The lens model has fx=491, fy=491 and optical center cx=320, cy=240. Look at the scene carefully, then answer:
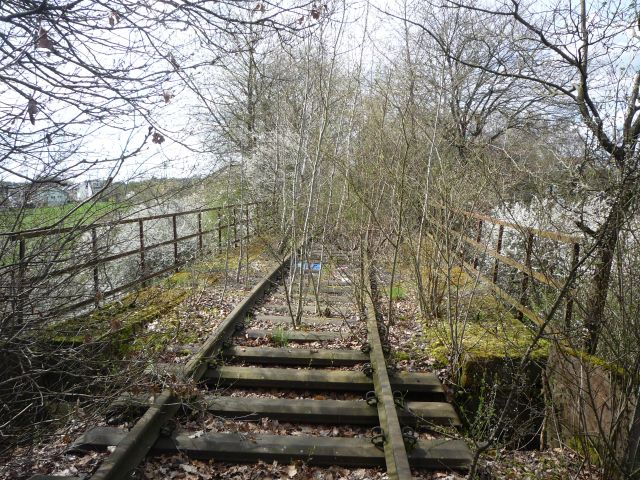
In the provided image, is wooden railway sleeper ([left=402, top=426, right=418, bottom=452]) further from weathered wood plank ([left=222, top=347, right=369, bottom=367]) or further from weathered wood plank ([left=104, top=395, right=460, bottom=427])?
weathered wood plank ([left=222, top=347, right=369, bottom=367])

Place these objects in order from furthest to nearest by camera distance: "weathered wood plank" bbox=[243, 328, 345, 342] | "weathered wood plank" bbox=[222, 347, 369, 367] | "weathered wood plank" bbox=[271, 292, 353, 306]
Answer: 1. "weathered wood plank" bbox=[271, 292, 353, 306]
2. "weathered wood plank" bbox=[243, 328, 345, 342]
3. "weathered wood plank" bbox=[222, 347, 369, 367]

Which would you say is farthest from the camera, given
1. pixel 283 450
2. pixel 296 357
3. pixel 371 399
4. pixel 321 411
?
pixel 296 357

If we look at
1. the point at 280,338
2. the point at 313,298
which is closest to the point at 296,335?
the point at 280,338

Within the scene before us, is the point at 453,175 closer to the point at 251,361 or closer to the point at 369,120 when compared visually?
the point at 369,120

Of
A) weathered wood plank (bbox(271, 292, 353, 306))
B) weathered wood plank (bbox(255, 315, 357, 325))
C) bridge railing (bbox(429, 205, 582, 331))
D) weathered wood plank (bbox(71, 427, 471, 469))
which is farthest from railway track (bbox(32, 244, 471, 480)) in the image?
weathered wood plank (bbox(271, 292, 353, 306))

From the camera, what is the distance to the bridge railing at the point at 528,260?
414cm

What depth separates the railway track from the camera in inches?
155

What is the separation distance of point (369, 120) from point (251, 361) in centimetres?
493

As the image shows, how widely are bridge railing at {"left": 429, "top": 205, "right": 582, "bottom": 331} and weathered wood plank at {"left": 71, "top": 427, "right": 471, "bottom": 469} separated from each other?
4.70 feet

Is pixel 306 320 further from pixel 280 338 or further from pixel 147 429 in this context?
pixel 147 429

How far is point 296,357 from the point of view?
230 inches

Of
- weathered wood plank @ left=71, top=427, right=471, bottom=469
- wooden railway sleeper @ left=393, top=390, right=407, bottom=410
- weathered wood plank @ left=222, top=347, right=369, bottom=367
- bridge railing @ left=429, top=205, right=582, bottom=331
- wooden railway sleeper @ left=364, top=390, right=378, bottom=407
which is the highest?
bridge railing @ left=429, top=205, right=582, bottom=331

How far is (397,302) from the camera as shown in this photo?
9.17 meters

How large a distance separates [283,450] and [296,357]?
186 centimetres
